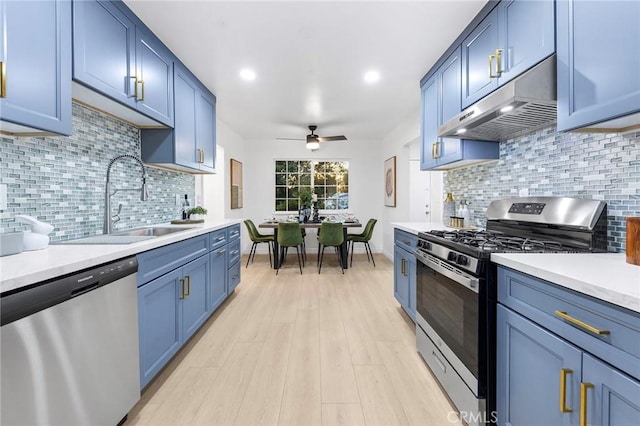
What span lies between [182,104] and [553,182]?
309cm

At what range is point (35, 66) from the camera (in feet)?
4.18

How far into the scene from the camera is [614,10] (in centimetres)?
109

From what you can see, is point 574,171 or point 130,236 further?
point 130,236

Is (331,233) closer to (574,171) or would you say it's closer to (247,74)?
(247,74)

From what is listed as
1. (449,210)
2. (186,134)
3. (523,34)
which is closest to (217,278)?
(186,134)

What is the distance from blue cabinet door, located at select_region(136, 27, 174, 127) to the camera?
208 centimetres

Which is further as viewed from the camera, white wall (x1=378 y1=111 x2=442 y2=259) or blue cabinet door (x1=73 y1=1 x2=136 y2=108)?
white wall (x1=378 y1=111 x2=442 y2=259)

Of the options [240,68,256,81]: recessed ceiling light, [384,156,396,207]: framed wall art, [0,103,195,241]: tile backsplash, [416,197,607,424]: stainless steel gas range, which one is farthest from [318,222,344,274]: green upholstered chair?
[416,197,607,424]: stainless steel gas range

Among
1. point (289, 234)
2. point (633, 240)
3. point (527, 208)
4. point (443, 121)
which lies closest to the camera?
point (633, 240)

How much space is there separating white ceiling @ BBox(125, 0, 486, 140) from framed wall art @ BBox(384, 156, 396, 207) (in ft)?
5.46

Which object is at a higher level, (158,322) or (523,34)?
(523,34)

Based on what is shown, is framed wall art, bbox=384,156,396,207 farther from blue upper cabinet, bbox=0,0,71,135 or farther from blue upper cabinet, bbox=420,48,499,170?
blue upper cabinet, bbox=0,0,71,135

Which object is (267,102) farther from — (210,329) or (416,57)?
(210,329)

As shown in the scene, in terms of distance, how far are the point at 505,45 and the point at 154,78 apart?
2519 mm
